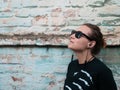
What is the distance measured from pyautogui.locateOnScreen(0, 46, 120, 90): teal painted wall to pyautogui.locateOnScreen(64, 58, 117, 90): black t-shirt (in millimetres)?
843

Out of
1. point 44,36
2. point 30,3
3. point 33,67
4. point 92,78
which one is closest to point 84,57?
point 92,78

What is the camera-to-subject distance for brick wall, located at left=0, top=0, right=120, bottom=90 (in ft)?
13.5

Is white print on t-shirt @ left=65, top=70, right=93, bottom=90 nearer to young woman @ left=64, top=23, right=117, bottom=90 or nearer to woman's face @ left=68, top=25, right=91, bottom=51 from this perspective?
young woman @ left=64, top=23, right=117, bottom=90

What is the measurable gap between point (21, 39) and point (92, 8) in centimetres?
92

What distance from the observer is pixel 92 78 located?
3.25m

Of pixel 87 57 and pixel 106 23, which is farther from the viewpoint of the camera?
pixel 106 23

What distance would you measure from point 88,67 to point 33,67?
1147mm

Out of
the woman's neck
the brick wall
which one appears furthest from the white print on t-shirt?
the brick wall

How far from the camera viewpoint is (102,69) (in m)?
3.25

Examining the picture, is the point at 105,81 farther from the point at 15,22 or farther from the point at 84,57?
the point at 15,22

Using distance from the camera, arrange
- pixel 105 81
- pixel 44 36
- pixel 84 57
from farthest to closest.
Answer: pixel 44 36, pixel 84 57, pixel 105 81

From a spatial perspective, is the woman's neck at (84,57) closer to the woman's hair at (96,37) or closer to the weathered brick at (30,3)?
the woman's hair at (96,37)

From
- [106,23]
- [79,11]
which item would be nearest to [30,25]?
[79,11]

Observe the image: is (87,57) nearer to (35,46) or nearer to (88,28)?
(88,28)
